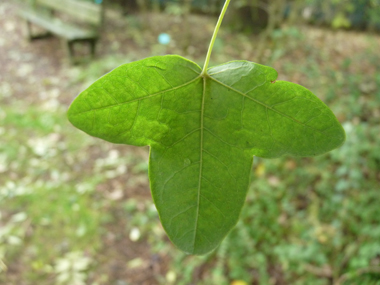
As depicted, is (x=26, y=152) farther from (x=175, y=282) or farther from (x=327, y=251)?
(x=327, y=251)

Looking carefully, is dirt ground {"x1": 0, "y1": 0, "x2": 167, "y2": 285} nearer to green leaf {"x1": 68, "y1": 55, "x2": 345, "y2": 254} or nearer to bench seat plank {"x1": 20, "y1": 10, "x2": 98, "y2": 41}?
bench seat plank {"x1": 20, "y1": 10, "x2": 98, "y2": 41}

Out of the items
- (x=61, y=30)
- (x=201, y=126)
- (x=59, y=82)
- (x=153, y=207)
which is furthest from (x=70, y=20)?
(x=201, y=126)

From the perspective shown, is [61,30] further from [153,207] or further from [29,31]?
[153,207]

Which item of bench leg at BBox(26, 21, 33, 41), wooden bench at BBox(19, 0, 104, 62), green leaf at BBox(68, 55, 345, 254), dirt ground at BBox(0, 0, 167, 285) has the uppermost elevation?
green leaf at BBox(68, 55, 345, 254)

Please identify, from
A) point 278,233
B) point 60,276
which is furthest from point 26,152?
point 278,233

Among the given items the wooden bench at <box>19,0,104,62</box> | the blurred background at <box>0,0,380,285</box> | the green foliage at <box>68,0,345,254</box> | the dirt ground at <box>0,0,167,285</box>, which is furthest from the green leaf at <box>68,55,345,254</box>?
→ the wooden bench at <box>19,0,104,62</box>

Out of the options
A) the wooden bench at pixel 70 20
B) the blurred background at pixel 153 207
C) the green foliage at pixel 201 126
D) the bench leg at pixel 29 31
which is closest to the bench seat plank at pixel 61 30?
the wooden bench at pixel 70 20
